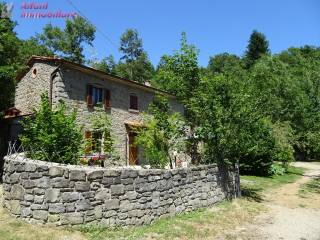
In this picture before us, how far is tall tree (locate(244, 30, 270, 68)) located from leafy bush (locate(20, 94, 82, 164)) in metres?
53.0

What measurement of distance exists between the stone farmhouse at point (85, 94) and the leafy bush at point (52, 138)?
267 inches

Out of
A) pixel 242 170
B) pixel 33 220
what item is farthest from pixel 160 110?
pixel 242 170

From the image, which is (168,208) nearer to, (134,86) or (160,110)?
(160,110)

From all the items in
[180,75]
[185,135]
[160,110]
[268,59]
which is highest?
[268,59]

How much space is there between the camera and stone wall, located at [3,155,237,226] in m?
7.68

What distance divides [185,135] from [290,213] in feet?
15.9

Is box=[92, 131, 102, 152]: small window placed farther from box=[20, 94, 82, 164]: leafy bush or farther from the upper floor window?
the upper floor window

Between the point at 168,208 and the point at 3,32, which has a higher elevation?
the point at 3,32

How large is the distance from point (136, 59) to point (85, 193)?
4773cm

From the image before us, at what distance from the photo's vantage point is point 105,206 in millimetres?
8227


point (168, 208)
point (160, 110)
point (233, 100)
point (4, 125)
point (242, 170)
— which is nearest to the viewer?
point (168, 208)

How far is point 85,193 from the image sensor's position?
7922mm

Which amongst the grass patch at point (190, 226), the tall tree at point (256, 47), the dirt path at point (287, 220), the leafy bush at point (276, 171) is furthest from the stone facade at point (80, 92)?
the tall tree at point (256, 47)

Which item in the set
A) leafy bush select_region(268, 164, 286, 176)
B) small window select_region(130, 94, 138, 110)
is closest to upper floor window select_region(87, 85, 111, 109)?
small window select_region(130, 94, 138, 110)
